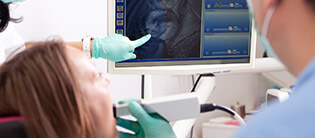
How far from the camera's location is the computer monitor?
1.86m

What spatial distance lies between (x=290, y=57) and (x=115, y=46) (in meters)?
1.01

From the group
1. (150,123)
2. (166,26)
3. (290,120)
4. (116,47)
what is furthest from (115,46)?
(290,120)

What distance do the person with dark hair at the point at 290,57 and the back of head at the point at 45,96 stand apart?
0.43 meters

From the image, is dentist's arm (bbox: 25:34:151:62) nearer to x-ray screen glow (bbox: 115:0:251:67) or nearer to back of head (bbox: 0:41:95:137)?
x-ray screen glow (bbox: 115:0:251:67)

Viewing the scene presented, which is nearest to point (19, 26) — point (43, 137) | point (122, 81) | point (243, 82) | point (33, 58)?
point (122, 81)

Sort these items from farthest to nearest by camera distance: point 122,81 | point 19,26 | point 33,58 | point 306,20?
point 122,81, point 19,26, point 33,58, point 306,20

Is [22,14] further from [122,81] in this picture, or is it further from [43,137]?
[43,137]

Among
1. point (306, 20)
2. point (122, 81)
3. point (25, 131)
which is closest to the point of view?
point (306, 20)

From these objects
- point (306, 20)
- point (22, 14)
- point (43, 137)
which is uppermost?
point (22, 14)

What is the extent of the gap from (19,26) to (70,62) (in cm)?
97

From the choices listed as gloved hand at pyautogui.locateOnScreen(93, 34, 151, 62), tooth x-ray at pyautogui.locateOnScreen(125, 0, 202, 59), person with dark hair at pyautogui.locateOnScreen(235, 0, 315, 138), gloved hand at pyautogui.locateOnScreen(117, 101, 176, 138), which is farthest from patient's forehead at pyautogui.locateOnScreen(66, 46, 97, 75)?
tooth x-ray at pyautogui.locateOnScreen(125, 0, 202, 59)

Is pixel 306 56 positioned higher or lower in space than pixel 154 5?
lower

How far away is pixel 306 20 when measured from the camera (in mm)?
790

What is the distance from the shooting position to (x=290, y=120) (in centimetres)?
67
